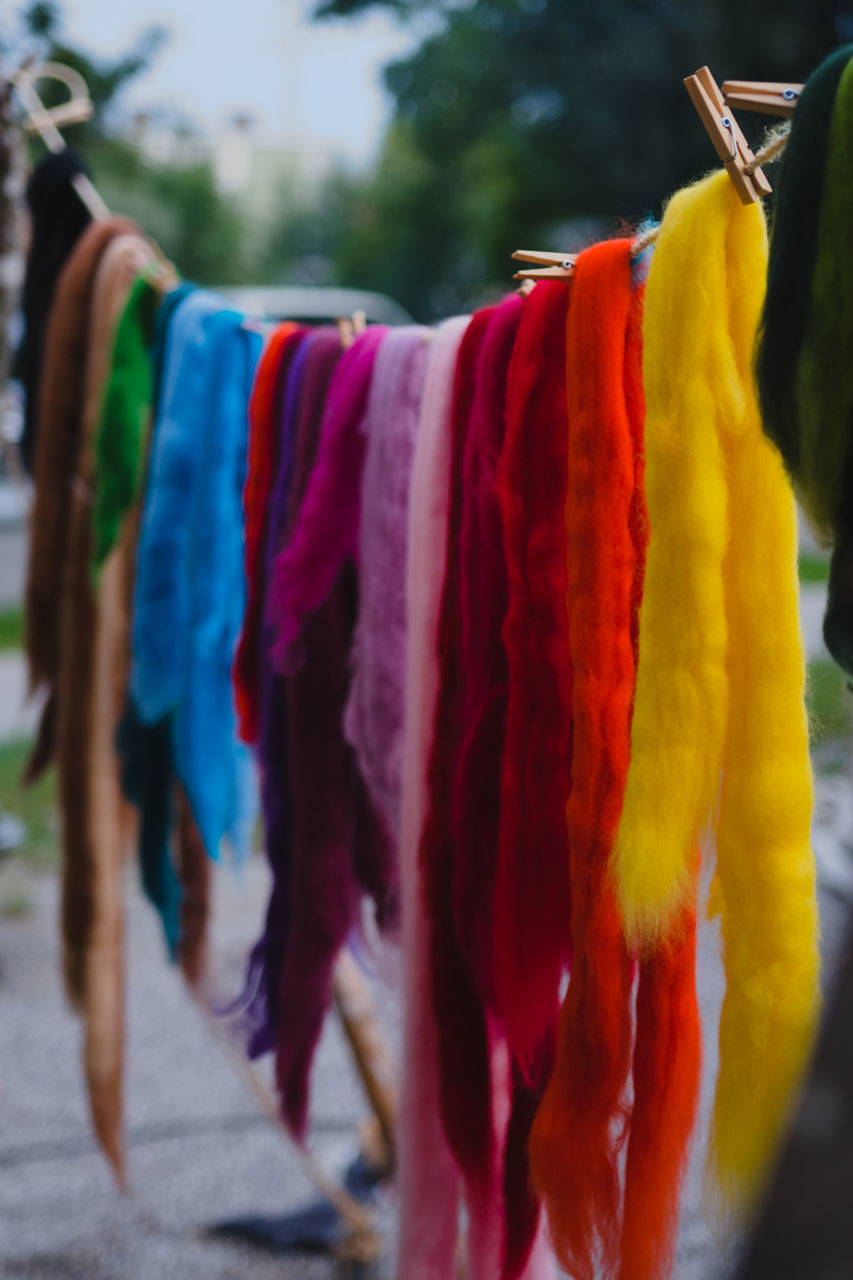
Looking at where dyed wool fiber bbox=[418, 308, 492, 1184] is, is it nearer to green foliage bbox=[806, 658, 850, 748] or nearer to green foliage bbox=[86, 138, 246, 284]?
green foliage bbox=[806, 658, 850, 748]

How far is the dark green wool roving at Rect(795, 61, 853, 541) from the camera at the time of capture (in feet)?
1.83

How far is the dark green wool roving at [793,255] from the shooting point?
1.87ft

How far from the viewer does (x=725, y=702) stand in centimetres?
70

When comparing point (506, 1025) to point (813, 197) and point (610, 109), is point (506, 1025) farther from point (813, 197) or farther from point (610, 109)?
point (610, 109)

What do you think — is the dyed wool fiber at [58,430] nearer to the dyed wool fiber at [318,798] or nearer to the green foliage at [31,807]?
the dyed wool fiber at [318,798]

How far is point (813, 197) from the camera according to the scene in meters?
0.58

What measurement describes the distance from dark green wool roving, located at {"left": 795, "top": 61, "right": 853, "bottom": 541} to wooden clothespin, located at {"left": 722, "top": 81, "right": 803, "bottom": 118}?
0.30ft

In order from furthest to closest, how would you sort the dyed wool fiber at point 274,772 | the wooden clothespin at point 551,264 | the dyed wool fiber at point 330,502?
the dyed wool fiber at point 274,772, the dyed wool fiber at point 330,502, the wooden clothespin at point 551,264

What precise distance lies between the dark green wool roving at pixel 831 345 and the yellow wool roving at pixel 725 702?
0.32 ft

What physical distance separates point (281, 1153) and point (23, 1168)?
0.48 m

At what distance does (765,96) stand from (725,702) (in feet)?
1.27

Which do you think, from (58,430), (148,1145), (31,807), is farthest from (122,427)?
(31,807)

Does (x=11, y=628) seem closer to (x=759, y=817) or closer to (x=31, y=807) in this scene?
(x=31, y=807)

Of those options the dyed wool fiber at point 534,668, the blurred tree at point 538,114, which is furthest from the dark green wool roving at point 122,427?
the blurred tree at point 538,114
